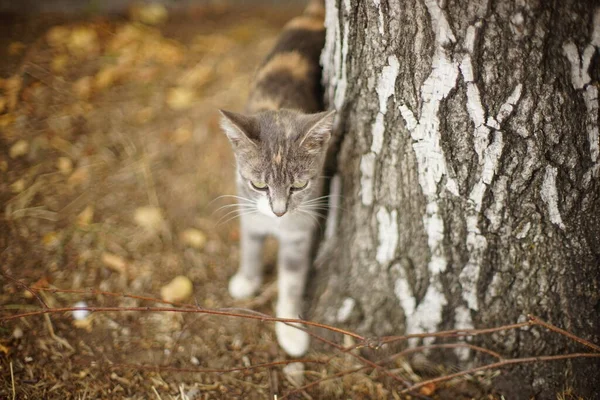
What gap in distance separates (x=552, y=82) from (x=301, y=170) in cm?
101

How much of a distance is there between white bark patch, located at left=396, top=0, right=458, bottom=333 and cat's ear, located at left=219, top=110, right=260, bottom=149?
2.02 ft

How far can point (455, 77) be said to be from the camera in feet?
5.45

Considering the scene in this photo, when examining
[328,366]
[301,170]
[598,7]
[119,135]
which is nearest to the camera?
[598,7]

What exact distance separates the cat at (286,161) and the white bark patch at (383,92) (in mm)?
191

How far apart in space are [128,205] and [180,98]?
0.90 meters

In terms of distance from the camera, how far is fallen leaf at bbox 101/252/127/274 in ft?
8.25

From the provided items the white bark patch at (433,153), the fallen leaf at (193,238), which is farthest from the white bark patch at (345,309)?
the fallen leaf at (193,238)

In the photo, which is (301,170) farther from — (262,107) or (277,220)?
(262,107)

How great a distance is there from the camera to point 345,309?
2.39 meters

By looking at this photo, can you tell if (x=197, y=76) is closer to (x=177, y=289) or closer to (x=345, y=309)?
(x=177, y=289)

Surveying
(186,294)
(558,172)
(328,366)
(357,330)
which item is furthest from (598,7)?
(186,294)

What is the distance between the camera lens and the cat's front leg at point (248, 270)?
2551 millimetres

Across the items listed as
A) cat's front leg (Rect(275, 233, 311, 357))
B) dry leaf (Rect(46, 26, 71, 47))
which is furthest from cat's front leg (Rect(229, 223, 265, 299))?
dry leaf (Rect(46, 26, 71, 47))

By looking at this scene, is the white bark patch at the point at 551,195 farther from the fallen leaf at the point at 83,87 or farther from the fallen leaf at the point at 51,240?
the fallen leaf at the point at 83,87
